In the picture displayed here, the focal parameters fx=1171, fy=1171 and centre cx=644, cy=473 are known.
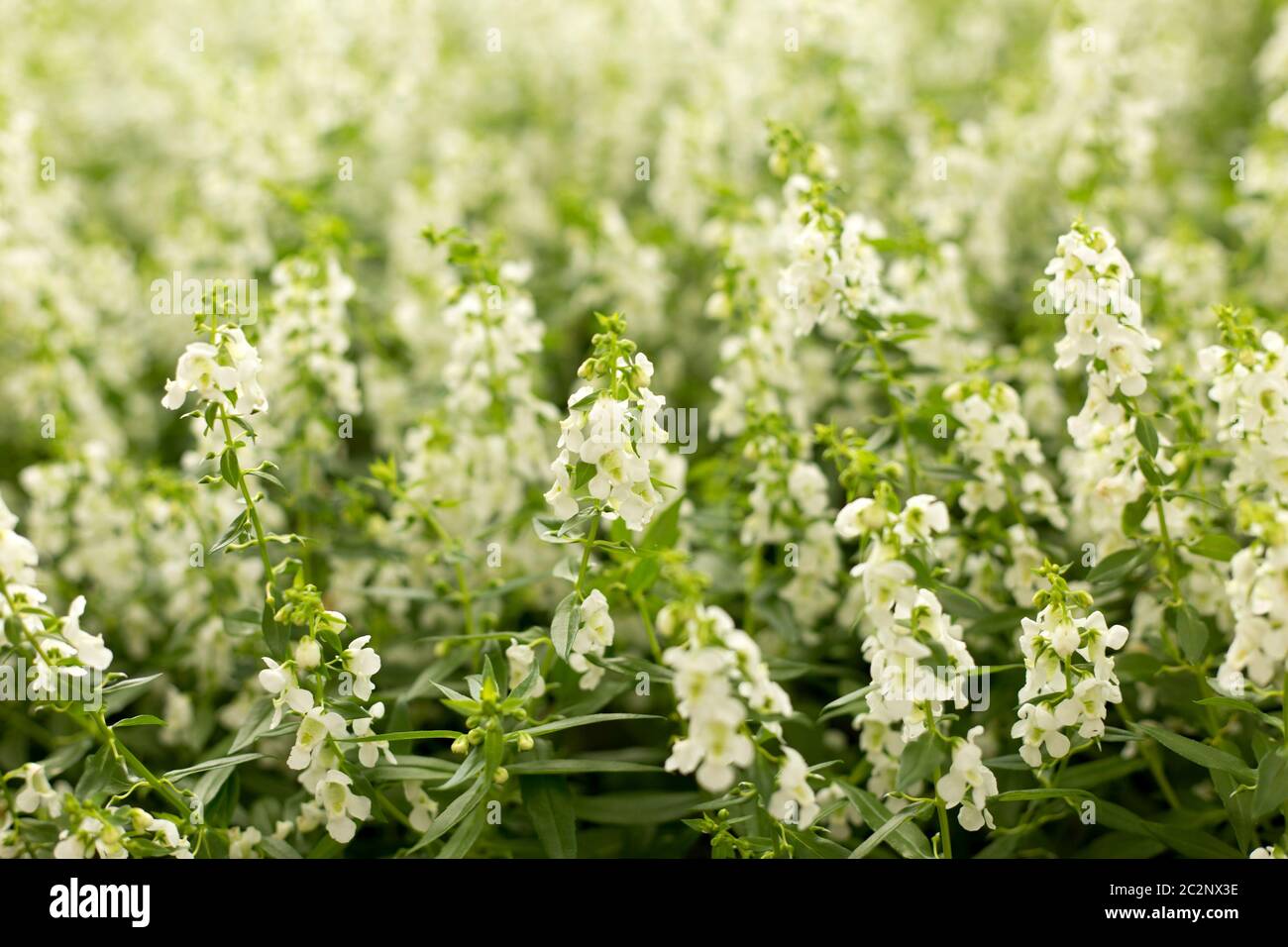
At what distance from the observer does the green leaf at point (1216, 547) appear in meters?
1.90

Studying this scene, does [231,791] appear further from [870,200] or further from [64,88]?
[64,88]

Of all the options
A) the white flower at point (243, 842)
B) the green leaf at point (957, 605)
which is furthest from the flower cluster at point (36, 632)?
the green leaf at point (957, 605)

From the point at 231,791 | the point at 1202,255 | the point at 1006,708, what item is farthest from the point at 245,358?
the point at 1202,255

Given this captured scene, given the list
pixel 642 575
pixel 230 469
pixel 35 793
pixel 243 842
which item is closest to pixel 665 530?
pixel 642 575

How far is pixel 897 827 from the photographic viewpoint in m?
1.79

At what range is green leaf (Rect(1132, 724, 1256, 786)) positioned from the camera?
1.75m

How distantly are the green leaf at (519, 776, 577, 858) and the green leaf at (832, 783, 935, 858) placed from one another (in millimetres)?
448

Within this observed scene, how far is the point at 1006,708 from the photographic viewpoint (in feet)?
7.18

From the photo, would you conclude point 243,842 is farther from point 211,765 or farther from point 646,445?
point 646,445

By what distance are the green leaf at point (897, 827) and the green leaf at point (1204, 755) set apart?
38 centimetres

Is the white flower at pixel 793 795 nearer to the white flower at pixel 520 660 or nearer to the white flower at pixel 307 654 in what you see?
the white flower at pixel 520 660

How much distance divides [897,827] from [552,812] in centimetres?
55

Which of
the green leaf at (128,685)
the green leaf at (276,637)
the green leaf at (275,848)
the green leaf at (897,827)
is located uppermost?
the green leaf at (276,637)

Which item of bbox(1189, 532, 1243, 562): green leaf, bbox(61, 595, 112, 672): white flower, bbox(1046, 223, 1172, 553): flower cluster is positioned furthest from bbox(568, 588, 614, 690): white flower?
bbox(1189, 532, 1243, 562): green leaf
